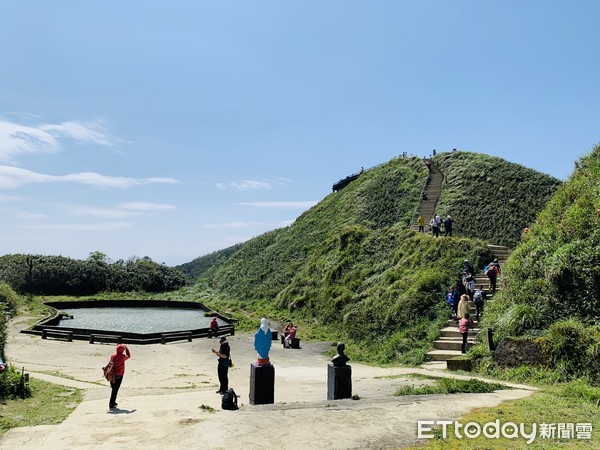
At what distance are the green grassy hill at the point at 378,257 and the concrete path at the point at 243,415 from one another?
6007mm

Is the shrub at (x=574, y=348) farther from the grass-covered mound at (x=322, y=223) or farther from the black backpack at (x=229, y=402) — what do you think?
the grass-covered mound at (x=322, y=223)

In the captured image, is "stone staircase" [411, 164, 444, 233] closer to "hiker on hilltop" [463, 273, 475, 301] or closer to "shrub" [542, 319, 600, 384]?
"hiker on hilltop" [463, 273, 475, 301]

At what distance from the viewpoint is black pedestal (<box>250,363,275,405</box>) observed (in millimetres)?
9719

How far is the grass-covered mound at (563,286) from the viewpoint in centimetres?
1177

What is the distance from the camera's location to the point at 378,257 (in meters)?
30.5

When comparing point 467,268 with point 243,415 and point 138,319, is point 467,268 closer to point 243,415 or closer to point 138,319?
point 243,415

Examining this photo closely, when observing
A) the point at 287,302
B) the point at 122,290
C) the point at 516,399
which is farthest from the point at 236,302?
the point at 516,399

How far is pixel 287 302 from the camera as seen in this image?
34.6 metres

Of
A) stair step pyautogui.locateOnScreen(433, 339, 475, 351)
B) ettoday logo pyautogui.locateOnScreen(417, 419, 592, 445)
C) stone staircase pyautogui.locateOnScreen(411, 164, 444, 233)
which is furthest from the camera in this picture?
stone staircase pyautogui.locateOnScreen(411, 164, 444, 233)

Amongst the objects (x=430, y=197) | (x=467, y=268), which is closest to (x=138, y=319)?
(x=467, y=268)

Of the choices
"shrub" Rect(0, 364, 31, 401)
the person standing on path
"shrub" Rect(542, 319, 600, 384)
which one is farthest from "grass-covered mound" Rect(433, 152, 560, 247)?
"shrub" Rect(0, 364, 31, 401)

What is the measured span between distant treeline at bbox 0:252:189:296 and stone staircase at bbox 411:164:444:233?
105 feet

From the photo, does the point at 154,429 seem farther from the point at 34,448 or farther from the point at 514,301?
the point at 514,301

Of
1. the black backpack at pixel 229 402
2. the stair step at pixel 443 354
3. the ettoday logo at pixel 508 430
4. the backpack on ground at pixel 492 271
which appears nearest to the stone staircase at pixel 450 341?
the stair step at pixel 443 354
